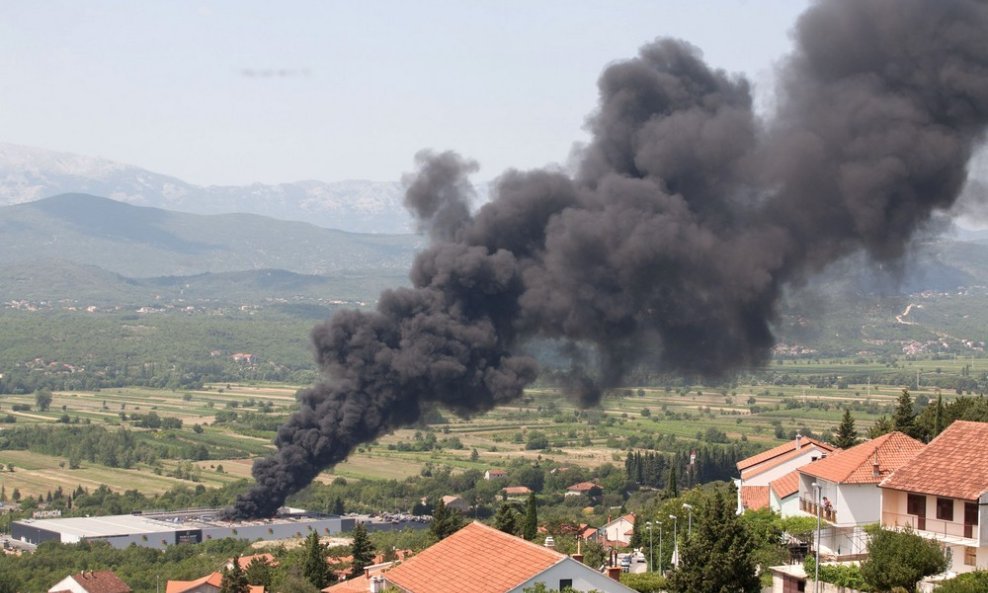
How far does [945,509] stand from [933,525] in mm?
438

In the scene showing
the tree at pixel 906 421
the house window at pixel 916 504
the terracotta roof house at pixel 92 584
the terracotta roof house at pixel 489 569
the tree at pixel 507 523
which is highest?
the tree at pixel 906 421

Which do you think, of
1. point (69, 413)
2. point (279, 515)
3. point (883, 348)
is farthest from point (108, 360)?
point (279, 515)

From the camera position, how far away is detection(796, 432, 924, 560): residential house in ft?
103

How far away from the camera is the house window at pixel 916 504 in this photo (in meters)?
28.1

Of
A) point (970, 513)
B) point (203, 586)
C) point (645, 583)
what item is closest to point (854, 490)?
point (645, 583)

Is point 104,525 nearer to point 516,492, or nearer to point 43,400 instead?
point 516,492

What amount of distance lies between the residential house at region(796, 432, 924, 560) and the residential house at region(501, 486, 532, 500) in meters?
44.9

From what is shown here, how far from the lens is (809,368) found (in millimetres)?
175250

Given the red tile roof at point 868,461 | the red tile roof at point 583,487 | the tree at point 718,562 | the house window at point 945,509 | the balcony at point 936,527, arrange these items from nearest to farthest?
the balcony at point 936,527
the house window at point 945,509
the tree at point 718,562
the red tile roof at point 868,461
the red tile roof at point 583,487

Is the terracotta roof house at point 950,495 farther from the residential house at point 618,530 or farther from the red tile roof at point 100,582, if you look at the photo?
the red tile roof at point 100,582

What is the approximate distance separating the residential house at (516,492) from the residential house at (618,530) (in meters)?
20.4

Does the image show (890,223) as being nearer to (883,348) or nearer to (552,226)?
(552,226)

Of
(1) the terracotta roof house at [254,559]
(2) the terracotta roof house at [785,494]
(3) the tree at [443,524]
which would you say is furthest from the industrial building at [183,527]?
(2) the terracotta roof house at [785,494]

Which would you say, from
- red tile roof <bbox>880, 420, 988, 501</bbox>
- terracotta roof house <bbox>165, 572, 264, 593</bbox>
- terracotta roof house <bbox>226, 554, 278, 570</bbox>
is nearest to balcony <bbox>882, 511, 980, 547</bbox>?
red tile roof <bbox>880, 420, 988, 501</bbox>
